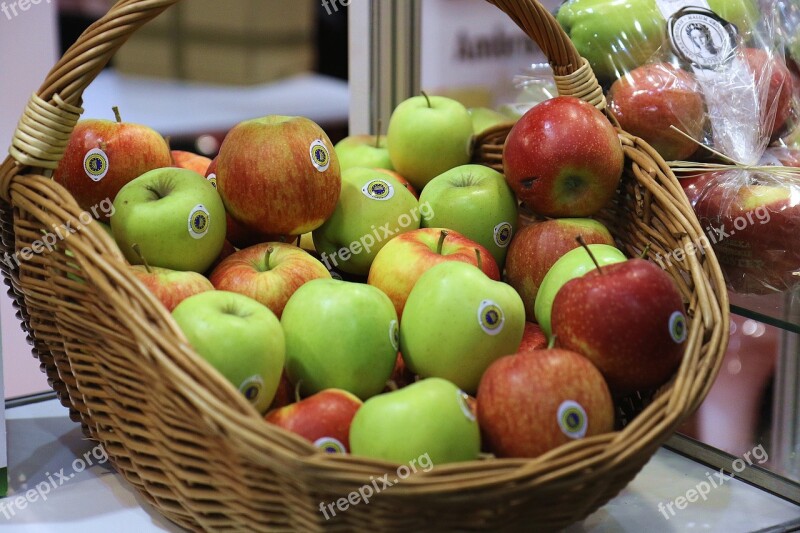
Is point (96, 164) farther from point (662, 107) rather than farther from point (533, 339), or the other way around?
point (662, 107)

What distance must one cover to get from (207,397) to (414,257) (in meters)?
0.37

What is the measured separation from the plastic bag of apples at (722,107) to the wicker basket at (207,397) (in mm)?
111

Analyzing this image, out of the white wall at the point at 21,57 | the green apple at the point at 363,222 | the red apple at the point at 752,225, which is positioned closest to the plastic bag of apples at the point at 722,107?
the red apple at the point at 752,225

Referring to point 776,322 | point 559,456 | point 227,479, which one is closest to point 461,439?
point 559,456

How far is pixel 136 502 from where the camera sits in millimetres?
908

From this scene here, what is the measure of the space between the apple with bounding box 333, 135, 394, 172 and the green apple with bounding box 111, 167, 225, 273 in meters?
0.34

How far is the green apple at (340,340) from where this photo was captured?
839 millimetres

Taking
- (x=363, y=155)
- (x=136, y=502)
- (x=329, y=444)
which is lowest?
(x=136, y=502)

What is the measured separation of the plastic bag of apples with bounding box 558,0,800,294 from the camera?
1034 mm

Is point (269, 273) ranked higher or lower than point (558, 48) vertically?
lower

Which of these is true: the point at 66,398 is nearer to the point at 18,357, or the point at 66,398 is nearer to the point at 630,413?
the point at 630,413

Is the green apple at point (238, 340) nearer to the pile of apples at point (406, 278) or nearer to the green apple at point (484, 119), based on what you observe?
the pile of apples at point (406, 278)

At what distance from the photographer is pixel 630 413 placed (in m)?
0.89

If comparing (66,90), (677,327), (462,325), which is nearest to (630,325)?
(677,327)
